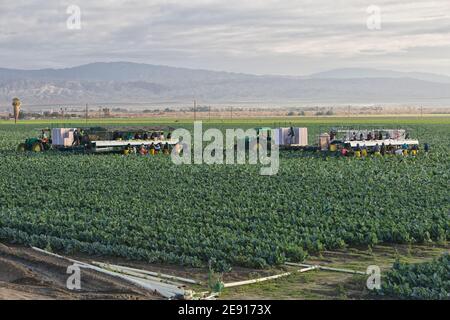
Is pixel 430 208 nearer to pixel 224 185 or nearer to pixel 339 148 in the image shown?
pixel 224 185

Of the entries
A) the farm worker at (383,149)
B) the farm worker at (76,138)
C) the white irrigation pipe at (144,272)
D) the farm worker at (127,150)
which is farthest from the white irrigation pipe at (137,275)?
the farm worker at (76,138)

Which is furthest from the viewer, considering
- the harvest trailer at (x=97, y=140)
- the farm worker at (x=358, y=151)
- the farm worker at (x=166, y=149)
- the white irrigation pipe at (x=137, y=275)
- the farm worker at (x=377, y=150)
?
the farm worker at (x=166, y=149)

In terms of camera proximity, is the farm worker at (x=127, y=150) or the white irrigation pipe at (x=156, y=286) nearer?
the white irrigation pipe at (x=156, y=286)

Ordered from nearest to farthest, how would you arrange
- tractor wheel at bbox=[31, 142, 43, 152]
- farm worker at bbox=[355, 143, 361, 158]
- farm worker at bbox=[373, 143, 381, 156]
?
farm worker at bbox=[355, 143, 361, 158], farm worker at bbox=[373, 143, 381, 156], tractor wheel at bbox=[31, 142, 43, 152]

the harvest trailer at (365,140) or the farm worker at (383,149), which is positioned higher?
the harvest trailer at (365,140)

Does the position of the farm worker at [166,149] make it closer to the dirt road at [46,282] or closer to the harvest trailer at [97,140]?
the harvest trailer at [97,140]

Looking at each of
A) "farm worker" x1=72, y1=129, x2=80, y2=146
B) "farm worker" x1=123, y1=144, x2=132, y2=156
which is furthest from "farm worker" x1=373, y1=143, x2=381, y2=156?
"farm worker" x1=72, y1=129, x2=80, y2=146

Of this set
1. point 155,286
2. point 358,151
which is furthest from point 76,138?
point 155,286

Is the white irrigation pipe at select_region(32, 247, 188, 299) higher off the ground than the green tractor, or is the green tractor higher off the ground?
the green tractor

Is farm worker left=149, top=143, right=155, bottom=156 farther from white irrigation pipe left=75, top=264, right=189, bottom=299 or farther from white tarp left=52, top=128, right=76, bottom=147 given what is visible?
white irrigation pipe left=75, top=264, right=189, bottom=299

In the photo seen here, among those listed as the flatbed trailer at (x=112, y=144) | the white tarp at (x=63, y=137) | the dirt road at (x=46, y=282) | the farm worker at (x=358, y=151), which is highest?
the white tarp at (x=63, y=137)
